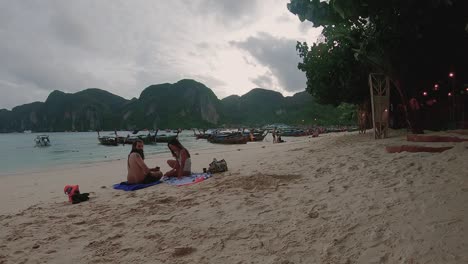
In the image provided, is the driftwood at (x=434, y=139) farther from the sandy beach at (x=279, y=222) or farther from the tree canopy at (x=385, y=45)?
the tree canopy at (x=385, y=45)

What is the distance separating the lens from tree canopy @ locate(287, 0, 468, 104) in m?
4.48

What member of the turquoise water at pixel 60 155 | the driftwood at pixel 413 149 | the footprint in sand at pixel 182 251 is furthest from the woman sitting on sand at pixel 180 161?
the turquoise water at pixel 60 155

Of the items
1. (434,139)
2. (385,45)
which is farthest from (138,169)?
(434,139)

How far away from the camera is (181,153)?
7.52 m

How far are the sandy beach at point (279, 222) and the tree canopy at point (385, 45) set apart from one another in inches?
106

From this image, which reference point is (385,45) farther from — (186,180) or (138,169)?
(138,169)

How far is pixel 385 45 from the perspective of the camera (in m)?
7.96

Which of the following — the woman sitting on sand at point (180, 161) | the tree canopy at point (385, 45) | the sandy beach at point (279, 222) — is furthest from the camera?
the woman sitting on sand at point (180, 161)

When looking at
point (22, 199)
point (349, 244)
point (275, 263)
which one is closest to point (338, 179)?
point (349, 244)

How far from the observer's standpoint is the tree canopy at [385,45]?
14.7 feet

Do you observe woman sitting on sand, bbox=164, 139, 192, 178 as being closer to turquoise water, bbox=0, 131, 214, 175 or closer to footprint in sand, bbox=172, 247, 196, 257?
footprint in sand, bbox=172, 247, 196, 257

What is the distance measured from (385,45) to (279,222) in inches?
281

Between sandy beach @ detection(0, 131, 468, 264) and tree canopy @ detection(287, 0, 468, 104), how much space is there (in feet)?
8.80

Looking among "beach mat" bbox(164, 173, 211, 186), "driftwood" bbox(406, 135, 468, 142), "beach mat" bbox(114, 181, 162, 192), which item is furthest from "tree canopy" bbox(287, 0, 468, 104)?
"beach mat" bbox(114, 181, 162, 192)
